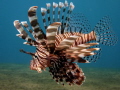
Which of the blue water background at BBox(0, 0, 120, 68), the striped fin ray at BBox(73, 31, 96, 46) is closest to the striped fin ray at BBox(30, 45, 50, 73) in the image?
the striped fin ray at BBox(73, 31, 96, 46)

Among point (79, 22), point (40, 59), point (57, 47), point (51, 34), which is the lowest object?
point (40, 59)

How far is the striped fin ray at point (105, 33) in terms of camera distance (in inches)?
175

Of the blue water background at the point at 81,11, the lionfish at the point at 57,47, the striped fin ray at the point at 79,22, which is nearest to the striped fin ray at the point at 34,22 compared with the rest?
the lionfish at the point at 57,47

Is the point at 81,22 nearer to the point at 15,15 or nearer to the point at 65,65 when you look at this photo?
the point at 65,65

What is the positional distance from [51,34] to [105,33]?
2.44 meters

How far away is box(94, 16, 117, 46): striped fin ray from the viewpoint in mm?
4438

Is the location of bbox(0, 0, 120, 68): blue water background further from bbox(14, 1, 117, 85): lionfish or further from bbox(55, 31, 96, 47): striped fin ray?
bbox(14, 1, 117, 85): lionfish

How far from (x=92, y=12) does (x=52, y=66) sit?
304ft

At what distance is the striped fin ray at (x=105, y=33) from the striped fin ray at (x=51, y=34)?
6.38ft

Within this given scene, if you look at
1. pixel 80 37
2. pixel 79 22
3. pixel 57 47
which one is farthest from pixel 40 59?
pixel 79 22

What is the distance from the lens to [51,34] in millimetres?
2541

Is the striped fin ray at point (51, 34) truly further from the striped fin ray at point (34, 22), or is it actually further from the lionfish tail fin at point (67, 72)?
the lionfish tail fin at point (67, 72)

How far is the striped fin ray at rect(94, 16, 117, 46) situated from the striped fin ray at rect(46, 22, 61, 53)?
194cm

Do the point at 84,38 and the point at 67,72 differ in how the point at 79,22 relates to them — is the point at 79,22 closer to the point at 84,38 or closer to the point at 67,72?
the point at 84,38
